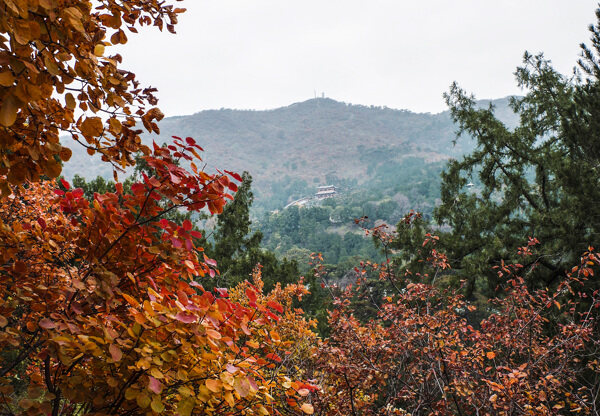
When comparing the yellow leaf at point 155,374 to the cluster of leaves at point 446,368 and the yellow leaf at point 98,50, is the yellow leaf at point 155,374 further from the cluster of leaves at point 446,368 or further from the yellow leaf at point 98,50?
the cluster of leaves at point 446,368

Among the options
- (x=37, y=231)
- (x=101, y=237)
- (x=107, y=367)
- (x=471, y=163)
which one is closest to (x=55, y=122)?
(x=101, y=237)

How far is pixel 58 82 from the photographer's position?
112 centimetres

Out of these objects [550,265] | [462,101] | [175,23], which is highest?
[462,101]

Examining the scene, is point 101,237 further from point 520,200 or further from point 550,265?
point 520,200

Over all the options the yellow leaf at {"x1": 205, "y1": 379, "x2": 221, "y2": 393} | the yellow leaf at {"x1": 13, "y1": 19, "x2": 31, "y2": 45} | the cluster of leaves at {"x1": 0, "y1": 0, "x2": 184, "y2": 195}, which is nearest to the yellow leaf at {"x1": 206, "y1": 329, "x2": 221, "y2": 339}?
the yellow leaf at {"x1": 205, "y1": 379, "x2": 221, "y2": 393}

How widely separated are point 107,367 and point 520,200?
10.7 metres

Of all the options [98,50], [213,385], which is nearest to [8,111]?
[98,50]

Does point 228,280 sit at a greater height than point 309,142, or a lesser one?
lesser

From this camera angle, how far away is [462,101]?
32.3 feet

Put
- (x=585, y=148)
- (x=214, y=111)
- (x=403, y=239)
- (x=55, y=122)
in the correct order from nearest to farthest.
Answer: (x=55, y=122)
(x=585, y=148)
(x=403, y=239)
(x=214, y=111)

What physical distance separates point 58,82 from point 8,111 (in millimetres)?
265

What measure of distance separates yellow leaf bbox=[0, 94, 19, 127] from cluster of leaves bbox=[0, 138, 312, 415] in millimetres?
456

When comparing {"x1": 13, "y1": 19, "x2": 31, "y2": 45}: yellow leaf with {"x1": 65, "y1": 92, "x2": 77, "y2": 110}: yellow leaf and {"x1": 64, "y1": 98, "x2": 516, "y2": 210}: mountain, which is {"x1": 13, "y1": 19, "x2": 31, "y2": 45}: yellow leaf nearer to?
{"x1": 65, "y1": 92, "x2": 77, "y2": 110}: yellow leaf

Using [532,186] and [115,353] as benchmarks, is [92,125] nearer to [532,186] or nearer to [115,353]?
[115,353]
